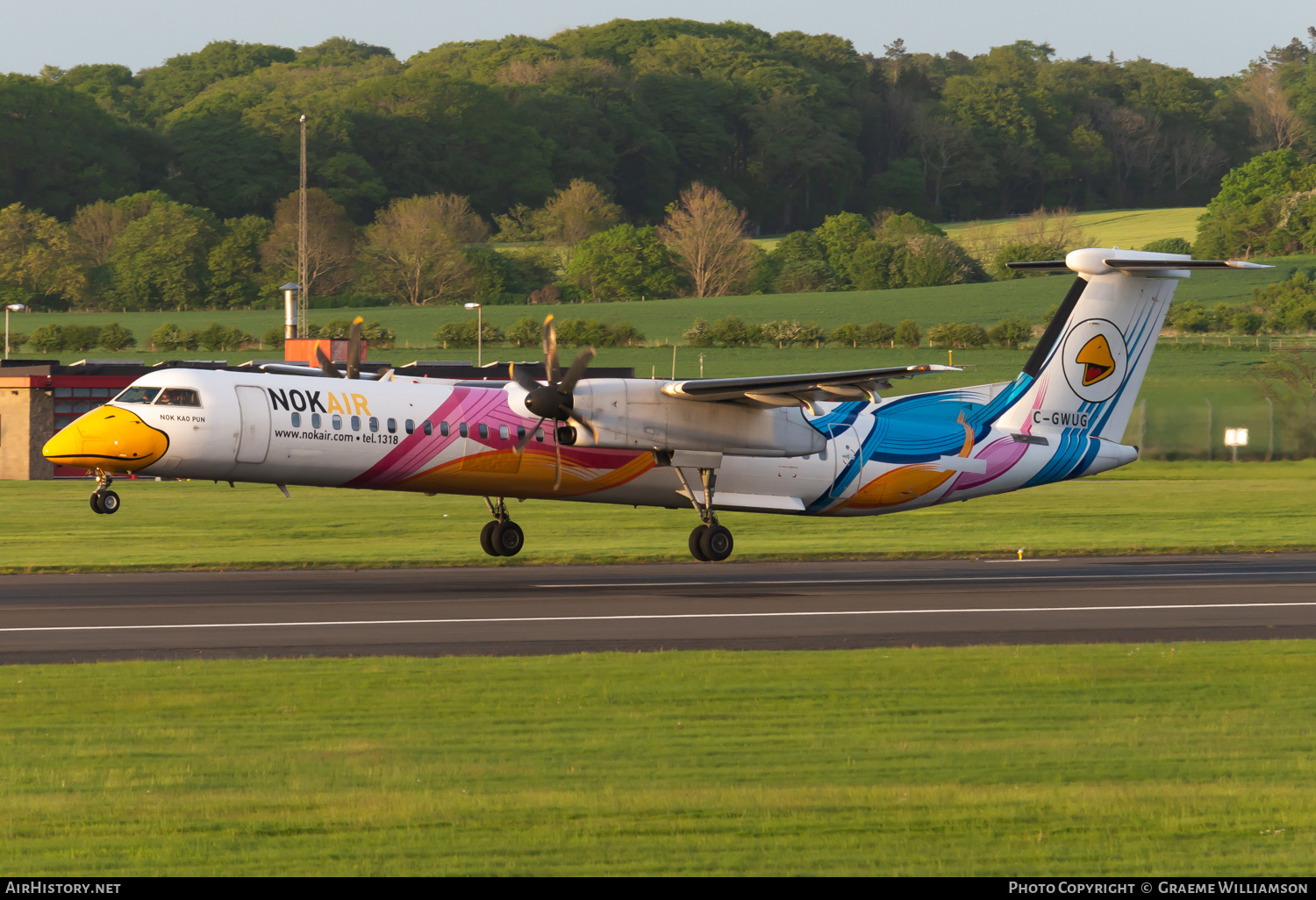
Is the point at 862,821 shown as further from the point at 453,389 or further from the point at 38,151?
the point at 38,151

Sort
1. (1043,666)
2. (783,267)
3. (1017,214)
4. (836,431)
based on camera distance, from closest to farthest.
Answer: (1043,666) → (836,431) → (783,267) → (1017,214)

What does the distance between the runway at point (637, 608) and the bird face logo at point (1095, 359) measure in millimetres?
4524

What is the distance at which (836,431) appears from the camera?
30.7m

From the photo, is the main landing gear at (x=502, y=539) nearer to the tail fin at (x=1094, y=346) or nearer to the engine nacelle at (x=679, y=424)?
the engine nacelle at (x=679, y=424)

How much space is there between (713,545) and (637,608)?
6.78 metres

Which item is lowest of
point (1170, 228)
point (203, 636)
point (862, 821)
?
point (203, 636)

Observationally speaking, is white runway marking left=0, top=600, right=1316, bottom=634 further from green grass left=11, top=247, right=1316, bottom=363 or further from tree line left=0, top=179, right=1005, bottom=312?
tree line left=0, top=179, right=1005, bottom=312

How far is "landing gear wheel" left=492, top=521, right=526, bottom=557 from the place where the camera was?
30.9 metres

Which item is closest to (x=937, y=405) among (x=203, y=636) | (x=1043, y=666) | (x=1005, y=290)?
(x=1043, y=666)

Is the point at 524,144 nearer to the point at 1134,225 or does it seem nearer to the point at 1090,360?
the point at 1134,225

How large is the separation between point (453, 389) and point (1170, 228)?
155062 mm

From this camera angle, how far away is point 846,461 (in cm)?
3072

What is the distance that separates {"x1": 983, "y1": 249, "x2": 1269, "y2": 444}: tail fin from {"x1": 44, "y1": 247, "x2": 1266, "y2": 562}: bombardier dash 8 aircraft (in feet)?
0.15

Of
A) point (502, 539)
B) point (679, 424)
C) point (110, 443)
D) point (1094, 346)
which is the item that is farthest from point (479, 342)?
point (110, 443)
